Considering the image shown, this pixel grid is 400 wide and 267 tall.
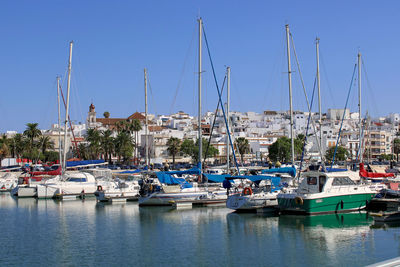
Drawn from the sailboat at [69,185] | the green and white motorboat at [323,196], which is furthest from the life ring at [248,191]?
the sailboat at [69,185]

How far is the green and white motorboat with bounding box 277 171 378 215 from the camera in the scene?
1289 inches

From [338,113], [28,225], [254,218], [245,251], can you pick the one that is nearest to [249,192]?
[254,218]

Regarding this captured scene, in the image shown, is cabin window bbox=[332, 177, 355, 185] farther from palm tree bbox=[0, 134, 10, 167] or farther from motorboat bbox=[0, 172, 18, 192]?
palm tree bbox=[0, 134, 10, 167]

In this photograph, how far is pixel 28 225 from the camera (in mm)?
33031

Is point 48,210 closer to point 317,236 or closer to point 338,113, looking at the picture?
point 317,236

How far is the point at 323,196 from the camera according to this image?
33.1 meters

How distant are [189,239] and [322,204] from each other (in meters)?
9.91

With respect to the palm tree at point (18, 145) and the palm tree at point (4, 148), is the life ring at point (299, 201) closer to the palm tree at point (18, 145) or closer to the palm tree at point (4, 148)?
the palm tree at point (18, 145)

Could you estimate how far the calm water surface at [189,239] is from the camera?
22.7 m

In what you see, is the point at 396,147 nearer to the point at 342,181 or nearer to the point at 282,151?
the point at 282,151

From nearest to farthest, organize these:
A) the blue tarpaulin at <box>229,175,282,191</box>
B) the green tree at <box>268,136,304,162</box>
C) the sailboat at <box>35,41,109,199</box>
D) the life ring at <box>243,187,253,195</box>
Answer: the life ring at <box>243,187,253,195</box> → the blue tarpaulin at <box>229,175,282,191</box> → the sailboat at <box>35,41,109,199</box> → the green tree at <box>268,136,304,162</box>

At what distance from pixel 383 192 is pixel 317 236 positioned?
12.5m

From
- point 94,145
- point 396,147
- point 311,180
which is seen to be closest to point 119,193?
point 311,180

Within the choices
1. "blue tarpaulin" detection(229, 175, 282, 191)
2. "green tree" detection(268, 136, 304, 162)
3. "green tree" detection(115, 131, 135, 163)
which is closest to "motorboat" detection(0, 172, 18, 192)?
"green tree" detection(115, 131, 135, 163)
